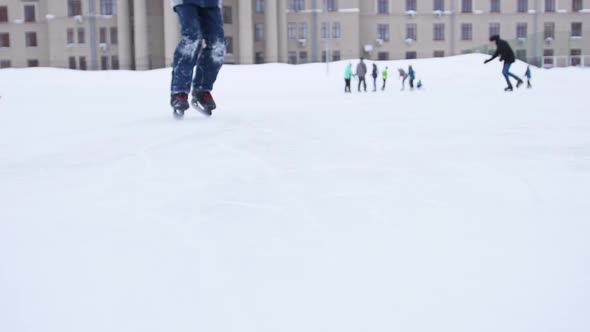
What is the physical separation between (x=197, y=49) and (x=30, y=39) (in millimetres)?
52209

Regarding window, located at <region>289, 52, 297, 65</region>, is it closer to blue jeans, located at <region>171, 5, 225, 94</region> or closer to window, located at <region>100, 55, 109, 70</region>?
window, located at <region>100, 55, 109, 70</region>

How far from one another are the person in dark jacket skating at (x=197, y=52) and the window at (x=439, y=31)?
50478 mm

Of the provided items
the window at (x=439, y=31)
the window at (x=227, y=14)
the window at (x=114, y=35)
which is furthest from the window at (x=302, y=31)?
the window at (x=114, y=35)

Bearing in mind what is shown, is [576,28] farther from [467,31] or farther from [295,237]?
[295,237]

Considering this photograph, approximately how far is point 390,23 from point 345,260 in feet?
178

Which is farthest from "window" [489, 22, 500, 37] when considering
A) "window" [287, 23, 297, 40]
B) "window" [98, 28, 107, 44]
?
"window" [98, 28, 107, 44]

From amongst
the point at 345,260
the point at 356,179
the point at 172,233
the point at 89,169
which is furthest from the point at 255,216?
the point at 89,169

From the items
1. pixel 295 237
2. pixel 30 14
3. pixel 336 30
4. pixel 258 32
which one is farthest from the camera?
pixel 30 14

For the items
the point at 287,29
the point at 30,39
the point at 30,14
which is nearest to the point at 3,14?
the point at 30,14

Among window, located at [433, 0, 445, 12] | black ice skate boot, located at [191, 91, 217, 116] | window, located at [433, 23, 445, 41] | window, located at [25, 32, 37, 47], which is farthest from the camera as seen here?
window, located at [433, 0, 445, 12]

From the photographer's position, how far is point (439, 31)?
5366cm

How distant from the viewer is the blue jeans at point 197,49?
5707 millimetres

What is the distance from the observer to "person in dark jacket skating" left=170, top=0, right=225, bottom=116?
18.7 feet

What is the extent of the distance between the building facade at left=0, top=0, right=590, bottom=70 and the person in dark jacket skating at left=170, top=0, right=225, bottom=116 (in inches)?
1490
